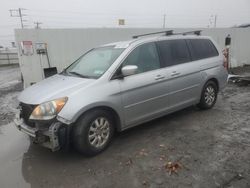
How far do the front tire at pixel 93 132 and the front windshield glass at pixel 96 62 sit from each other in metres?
0.69

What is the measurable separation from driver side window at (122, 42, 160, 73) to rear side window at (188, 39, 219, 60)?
114 cm

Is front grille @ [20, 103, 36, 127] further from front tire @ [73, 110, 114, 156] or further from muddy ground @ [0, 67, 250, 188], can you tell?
front tire @ [73, 110, 114, 156]

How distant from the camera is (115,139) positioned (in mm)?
4391

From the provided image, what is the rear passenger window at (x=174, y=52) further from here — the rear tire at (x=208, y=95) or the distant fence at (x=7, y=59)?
the distant fence at (x=7, y=59)

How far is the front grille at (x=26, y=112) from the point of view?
358 cm

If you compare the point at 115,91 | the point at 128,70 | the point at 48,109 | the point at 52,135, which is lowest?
the point at 52,135

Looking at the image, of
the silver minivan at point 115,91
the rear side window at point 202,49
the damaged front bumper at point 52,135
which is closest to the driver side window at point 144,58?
the silver minivan at point 115,91

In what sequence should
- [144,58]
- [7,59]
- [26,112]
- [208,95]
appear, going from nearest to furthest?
[26,112], [144,58], [208,95], [7,59]

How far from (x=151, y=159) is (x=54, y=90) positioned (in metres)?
1.78

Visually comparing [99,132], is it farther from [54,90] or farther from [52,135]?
[54,90]

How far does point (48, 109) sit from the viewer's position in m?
3.38

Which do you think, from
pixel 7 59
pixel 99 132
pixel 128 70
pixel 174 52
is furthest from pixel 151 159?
pixel 7 59

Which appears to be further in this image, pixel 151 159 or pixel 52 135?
pixel 151 159

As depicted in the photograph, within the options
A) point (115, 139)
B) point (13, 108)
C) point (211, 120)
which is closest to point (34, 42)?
point (13, 108)
